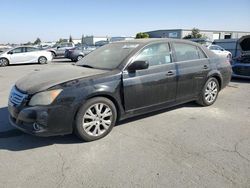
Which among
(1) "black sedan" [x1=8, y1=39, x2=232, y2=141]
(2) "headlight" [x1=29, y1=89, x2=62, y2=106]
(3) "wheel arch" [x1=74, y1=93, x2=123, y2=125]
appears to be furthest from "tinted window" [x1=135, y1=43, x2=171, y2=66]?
(2) "headlight" [x1=29, y1=89, x2=62, y2=106]

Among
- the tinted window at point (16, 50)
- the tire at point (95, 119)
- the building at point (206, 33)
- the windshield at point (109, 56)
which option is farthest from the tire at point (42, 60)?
the building at point (206, 33)

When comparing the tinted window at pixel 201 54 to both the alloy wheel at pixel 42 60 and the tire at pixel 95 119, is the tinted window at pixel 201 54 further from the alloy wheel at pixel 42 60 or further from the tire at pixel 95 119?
the alloy wheel at pixel 42 60

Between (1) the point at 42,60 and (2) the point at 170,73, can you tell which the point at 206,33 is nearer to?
(1) the point at 42,60

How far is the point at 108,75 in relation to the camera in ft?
12.4

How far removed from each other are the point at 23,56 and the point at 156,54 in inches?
565

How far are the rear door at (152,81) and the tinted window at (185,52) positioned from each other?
0.24 m

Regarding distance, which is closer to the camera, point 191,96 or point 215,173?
point 215,173

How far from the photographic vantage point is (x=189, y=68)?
482 centimetres

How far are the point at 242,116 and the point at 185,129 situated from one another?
1.47m

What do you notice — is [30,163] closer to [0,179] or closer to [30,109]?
[0,179]

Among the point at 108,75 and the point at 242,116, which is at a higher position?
the point at 108,75

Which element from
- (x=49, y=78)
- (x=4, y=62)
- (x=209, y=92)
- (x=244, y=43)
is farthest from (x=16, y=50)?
(x=209, y=92)

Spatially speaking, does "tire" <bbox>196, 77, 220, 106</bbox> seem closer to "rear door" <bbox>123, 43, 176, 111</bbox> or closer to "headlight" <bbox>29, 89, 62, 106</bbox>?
"rear door" <bbox>123, 43, 176, 111</bbox>

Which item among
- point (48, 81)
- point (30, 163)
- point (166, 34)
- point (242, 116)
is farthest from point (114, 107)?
point (166, 34)
